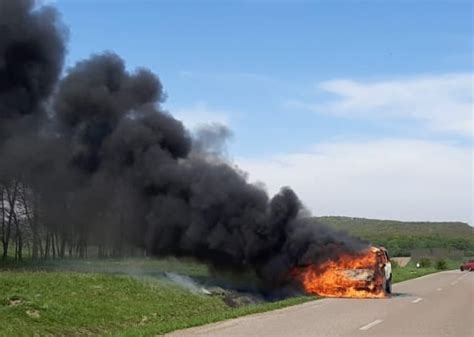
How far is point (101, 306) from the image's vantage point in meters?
19.8

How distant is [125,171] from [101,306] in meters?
11.9

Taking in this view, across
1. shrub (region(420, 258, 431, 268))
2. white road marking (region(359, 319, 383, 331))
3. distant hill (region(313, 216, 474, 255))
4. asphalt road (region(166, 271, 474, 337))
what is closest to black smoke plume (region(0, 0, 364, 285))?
asphalt road (region(166, 271, 474, 337))

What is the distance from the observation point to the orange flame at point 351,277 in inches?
1069

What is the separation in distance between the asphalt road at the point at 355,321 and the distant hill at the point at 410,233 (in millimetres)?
80831

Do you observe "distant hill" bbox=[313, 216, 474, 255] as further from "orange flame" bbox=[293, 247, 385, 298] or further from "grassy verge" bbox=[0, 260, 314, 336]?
"grassy verge" bbox=[0, 260, 314, 336]

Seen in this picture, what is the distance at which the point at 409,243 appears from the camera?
11669 centimetres

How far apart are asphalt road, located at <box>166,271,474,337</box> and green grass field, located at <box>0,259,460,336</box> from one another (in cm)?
96

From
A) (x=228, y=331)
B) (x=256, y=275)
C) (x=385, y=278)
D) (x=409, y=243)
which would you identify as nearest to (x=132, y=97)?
(x=256, y=275)

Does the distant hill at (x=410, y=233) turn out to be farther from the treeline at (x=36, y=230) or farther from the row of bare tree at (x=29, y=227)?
the treeline at (x=36, y=230)

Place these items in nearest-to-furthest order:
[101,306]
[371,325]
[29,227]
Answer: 1. [371,325]
2. [101,306]
3. [29,227]

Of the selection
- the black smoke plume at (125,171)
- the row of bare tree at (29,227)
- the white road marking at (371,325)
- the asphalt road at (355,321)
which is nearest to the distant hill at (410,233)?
the row of bare tree at (29,227)

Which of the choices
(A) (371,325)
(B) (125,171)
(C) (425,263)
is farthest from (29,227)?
(C) (425,263)

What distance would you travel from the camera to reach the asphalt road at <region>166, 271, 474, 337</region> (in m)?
14.9

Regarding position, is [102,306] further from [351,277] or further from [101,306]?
[351,277]
